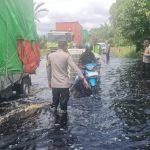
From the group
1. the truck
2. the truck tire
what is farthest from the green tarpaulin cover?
the truck tire

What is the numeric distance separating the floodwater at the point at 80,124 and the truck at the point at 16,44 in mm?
872

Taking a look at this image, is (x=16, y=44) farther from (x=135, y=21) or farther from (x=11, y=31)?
(x=135, y=21)

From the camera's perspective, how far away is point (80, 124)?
936cm

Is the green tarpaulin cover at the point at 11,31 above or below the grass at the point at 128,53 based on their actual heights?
above

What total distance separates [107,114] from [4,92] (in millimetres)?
3158

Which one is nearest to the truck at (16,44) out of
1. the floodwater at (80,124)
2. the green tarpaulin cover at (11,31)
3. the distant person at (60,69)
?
the green tarpaulin cover at (11,31)

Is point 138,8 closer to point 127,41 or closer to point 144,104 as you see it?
point 127,41

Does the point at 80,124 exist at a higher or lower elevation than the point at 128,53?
higher

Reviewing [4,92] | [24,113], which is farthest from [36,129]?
[4,92]

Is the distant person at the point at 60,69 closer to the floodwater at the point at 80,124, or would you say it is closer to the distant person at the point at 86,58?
the floodwater at the point at 80,124

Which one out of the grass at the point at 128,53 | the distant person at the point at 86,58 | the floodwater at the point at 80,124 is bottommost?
the grass at the point at 128,53

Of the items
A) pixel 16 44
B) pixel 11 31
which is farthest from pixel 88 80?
pixel 11 31

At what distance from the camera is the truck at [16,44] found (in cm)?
956

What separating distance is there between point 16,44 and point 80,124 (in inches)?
114
